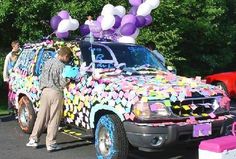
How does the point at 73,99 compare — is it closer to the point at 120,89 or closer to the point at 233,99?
the point at 120,89

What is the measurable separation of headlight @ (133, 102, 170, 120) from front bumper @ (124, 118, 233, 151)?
0.45ft

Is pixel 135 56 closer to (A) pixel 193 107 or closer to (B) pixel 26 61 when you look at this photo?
(A) pixel 193 107

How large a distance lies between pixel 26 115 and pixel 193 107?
3562 mm

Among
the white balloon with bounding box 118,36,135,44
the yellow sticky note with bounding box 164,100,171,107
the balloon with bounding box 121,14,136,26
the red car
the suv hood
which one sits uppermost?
the balloon with bounding box 121,14,136,26

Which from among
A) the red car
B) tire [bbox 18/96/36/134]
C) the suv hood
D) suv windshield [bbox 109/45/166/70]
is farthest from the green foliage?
the suv hood

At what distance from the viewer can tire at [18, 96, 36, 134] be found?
8.53 meters

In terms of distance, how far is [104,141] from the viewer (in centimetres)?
670

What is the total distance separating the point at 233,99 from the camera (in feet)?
45.8

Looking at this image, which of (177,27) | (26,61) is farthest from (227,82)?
(26,61)

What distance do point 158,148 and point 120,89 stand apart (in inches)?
37.1

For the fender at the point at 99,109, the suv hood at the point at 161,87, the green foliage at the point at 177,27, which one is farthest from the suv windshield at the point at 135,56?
the green foliage at the point at 177,27

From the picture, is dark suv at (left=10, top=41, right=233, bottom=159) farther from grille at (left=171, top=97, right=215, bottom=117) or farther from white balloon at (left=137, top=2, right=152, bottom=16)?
white balloon at (left=137, top=2, right=152, bottom=16)

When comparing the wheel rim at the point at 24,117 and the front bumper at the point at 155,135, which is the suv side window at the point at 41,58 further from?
the front bumper at the point at 155,135

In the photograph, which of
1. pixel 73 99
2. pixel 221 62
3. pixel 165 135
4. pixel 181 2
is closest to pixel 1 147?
pixel 73 99
